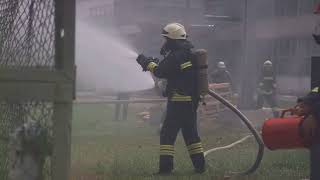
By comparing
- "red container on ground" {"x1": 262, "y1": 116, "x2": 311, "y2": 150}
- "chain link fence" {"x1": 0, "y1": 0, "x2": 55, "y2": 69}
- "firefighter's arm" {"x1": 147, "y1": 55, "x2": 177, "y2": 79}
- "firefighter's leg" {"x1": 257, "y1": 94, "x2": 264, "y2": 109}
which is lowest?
"firefighter's leg" {"x1": 257, "y1": 94, "x2": 264, "y2": 109}

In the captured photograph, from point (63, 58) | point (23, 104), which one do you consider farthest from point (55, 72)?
point (23, 104)

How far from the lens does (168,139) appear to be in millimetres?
6359

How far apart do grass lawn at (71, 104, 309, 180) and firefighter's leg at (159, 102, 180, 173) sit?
14cm

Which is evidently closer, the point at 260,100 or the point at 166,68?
the point at 166,68

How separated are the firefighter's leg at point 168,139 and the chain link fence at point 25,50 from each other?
2.36 m

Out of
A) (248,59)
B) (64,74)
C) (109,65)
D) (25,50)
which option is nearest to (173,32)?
(25,50)

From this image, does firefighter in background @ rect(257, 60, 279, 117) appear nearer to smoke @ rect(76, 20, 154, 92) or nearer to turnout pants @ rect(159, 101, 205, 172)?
smoke @ rect(76, 20, 154, 92)

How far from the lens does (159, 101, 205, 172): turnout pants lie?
6.35 meters

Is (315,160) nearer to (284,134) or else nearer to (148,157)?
(284,134)

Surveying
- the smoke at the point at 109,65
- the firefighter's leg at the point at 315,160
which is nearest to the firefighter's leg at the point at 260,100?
the smoke at the point at 109,65

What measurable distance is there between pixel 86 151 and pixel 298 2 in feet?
49.1

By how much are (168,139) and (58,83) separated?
3.21 metres

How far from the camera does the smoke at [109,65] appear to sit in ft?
43.6

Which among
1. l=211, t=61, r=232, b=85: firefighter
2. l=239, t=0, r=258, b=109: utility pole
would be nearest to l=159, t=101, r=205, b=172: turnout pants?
l=211, t=61, r=232, b=85: firefighter
